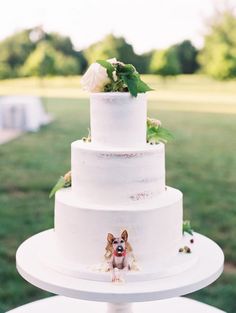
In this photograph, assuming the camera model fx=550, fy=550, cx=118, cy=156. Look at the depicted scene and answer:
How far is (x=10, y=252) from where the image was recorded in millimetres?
6258

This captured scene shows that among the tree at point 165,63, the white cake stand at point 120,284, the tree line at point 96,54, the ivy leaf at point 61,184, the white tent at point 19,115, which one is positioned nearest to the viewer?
the white cake stand at point 120,284

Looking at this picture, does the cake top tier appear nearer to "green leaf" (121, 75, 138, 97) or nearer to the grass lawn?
"green leaf" (121, 75, 138, 97)

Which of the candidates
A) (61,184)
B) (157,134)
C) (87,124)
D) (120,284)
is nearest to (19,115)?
(87,124)

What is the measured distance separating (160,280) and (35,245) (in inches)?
32.0

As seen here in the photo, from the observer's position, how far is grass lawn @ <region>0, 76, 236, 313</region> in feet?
18.3

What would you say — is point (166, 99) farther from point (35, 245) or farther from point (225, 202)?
point (35, 245)

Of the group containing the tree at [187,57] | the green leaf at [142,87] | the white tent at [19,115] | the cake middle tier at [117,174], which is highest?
the tree at [187,57]

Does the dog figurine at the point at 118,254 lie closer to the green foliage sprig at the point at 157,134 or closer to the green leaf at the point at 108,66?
the green foliage sprig at the point at 157,134

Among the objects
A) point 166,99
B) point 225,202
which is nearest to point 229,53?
point 166,99

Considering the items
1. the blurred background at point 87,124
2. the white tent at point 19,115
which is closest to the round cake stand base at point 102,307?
the blurred background at point 87,124

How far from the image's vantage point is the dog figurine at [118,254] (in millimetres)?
2627

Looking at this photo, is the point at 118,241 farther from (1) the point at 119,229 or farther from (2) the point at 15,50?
(2) the point at 15,50

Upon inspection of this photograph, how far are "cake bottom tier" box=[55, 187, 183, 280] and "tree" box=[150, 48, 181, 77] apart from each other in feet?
98.0

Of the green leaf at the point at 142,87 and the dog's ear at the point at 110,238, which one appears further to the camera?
the green leaf at the point at 142,87
